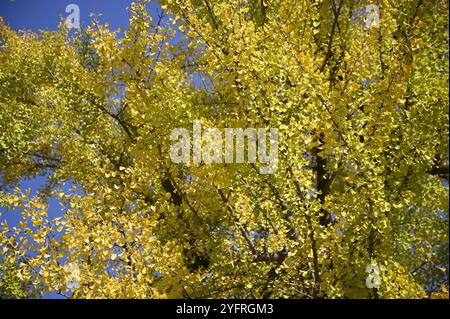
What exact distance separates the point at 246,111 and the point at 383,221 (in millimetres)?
2045

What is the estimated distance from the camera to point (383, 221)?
4.34m

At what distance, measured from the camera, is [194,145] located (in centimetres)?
519

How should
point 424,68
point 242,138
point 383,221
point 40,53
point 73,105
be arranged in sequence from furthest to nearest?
point 40,53
point 73,105
point 424,68
point 242,138
point 383,221

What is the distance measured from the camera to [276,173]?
15.3 ft

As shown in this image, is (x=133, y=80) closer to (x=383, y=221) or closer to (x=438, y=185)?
(x=383, y=221)

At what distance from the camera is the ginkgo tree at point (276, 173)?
4383mm

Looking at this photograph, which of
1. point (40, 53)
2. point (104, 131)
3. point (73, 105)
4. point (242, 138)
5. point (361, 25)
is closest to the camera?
point (242, 138)

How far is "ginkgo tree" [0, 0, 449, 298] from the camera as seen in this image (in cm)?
438

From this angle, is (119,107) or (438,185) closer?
(438,185)
